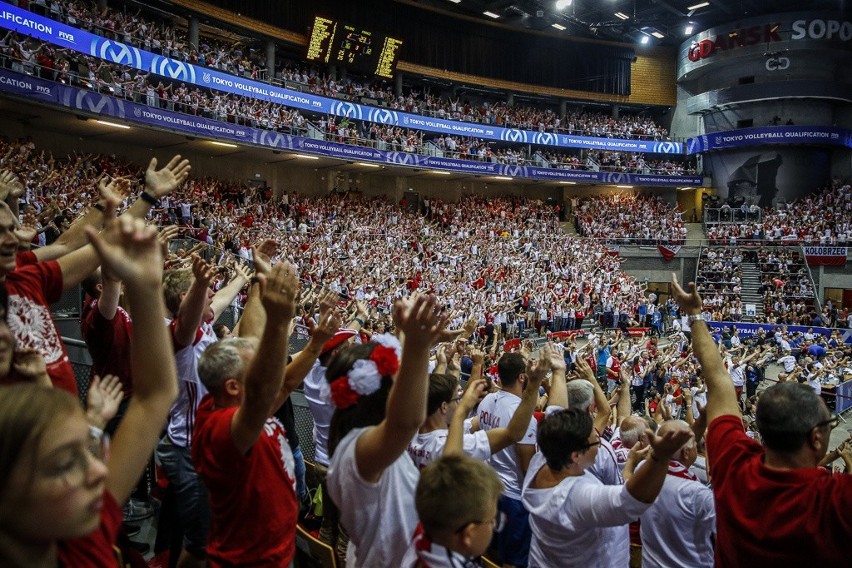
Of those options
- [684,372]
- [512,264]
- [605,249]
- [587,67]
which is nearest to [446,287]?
[512,264]

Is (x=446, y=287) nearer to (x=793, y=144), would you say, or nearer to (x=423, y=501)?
(x=423, y=501)

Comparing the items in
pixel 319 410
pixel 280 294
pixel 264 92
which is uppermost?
pixel 264 92

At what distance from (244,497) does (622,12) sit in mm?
36413

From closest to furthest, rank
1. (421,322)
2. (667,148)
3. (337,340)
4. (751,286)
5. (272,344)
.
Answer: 1. (421,322)
2. (272,344)
3. (337,340)
4. (751,286)
5. (667,148)

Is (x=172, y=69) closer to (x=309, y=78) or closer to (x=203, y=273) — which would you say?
(x=309, y=78)

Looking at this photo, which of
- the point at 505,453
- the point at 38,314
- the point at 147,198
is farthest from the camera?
the point at 505,453

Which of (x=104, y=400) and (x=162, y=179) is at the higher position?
(x=162, y=179)

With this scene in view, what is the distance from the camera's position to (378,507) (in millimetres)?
2207

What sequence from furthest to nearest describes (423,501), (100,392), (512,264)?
(512,264), (100,392), (423,501)

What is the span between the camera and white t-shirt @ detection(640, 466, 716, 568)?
2932mm

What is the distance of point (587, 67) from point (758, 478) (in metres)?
38.6

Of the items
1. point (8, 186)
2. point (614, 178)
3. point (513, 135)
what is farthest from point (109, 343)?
point (614, 178)

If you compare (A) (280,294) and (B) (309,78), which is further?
(B) (309,78)

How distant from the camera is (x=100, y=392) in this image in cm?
209
